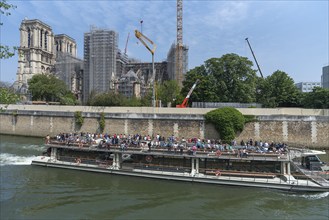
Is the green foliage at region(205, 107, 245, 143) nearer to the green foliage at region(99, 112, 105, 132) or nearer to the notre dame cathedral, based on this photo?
the green foliage at region(99, 112, 105, 132)

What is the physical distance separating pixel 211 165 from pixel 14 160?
1723cm

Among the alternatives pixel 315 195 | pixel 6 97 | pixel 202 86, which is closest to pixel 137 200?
pixel 6 97

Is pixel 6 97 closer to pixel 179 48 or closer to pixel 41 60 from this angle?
pixel 179 48

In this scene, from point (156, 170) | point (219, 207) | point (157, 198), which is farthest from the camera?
point (156, 170)

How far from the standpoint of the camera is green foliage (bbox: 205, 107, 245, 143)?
31500 millimetres

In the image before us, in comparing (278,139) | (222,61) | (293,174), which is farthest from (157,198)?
(222,61)

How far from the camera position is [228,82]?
143 ft

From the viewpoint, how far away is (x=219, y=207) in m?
14.5

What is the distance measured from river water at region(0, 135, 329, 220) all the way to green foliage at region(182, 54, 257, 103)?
89.3ft

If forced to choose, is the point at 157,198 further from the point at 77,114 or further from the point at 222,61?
the point at 222,61

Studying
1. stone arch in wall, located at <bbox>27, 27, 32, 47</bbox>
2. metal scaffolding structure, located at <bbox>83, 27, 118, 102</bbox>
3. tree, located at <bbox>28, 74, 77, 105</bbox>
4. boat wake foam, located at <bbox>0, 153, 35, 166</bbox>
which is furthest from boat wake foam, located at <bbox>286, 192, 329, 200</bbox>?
stone arch in wall, located at <bbox>27, 27, 32, 47</bbox>

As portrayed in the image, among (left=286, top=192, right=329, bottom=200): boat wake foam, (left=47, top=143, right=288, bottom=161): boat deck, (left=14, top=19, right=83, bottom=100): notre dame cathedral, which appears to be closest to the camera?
(left=286, top=192, right=329, bottom=200): boat wake foam

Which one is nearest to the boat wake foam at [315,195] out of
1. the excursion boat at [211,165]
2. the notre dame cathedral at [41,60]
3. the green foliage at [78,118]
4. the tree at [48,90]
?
the excursion boat at [211,165]

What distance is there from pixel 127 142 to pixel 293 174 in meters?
11.5
